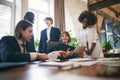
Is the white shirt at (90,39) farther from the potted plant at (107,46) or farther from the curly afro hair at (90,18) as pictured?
the potted plant at (107,46)

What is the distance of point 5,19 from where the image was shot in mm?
3908

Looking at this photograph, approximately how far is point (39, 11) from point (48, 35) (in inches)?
68.6

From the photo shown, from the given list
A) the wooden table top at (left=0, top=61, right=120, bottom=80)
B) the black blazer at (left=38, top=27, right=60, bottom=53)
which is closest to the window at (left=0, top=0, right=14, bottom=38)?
the black blazer at (left=38, top=27, right=60, bottom=53)

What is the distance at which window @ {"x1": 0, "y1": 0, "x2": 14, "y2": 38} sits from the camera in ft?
12.4

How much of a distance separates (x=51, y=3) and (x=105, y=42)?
7.06 ft

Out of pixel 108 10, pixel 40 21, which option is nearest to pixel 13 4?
pixel 40 21

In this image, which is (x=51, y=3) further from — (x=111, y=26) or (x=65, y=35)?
(x=65, y=35)

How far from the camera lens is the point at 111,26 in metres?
4.11

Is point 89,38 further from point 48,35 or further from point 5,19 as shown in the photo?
point 5,19

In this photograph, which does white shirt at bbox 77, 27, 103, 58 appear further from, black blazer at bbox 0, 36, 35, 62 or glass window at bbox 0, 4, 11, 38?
glass window at bbox 0, 4, 11, 38

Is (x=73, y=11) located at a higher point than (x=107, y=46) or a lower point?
higher

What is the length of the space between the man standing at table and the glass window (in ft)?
3.53

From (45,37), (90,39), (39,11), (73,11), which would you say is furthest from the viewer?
(73,11)

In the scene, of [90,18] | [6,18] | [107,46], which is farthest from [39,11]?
[90,18]
